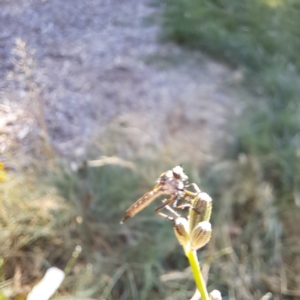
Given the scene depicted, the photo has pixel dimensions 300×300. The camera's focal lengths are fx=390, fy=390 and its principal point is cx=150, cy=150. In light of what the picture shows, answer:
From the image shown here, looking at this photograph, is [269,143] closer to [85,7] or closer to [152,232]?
[152,232]

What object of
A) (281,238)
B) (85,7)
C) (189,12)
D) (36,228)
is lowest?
(281,238)

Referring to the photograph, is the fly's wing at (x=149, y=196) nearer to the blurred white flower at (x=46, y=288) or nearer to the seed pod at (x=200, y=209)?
the seed pod at (x=200, y=209)

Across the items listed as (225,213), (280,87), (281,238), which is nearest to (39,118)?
(225,213)

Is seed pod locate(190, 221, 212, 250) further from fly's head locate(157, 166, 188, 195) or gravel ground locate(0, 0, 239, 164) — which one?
gravel ground locate(0, 0, 239, 164)

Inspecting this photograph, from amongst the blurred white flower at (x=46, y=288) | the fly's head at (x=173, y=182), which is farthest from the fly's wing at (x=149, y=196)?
the blurred white flower at (x=46, y=288)

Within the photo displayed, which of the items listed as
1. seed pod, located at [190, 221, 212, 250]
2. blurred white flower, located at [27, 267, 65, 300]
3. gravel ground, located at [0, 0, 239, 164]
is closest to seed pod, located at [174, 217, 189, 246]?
seed pod, located at [190, 221, 212, 250]

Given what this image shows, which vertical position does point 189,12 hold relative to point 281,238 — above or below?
above

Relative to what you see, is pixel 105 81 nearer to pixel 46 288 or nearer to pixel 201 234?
pixel 46 288
